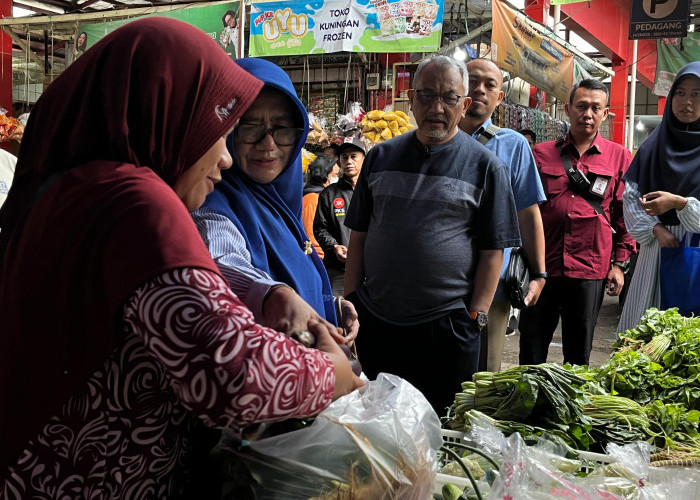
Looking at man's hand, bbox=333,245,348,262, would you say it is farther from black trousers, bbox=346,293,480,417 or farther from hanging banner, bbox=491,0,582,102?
hanging banner, bbox=491,0,582,102

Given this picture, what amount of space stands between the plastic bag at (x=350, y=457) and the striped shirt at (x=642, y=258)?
308cm

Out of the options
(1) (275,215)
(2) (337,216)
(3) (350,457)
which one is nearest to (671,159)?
(2) (337,216)

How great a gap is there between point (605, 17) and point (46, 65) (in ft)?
34.2

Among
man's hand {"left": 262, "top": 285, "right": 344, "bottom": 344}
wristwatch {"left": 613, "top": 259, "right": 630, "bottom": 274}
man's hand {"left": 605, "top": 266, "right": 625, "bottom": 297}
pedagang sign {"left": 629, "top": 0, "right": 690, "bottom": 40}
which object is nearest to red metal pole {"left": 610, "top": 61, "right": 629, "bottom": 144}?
pedagang sign {"left": 629, "top": 0, "right": 690, "bottom": 40}

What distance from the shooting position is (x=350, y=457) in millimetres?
1229

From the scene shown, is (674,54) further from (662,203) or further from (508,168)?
(508,168)

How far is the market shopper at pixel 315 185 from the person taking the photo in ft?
19.4

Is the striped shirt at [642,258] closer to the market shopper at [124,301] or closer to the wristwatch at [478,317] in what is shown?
the wristwatch at [478,317]

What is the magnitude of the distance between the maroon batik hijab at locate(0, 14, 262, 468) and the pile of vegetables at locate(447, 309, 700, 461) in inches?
57.0

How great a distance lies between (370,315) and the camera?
3.15 metres

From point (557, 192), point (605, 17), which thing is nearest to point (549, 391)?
point (557, 192)

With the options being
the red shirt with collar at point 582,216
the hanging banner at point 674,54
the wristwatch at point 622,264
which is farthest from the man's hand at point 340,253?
the hanging banner at point 674,54

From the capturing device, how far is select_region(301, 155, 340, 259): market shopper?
5.91 m

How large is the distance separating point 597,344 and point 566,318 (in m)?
2.60
